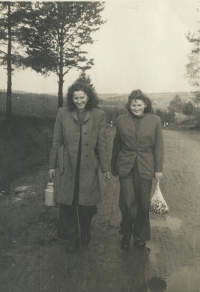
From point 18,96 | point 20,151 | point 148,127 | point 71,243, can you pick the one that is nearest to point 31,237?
point 71,243

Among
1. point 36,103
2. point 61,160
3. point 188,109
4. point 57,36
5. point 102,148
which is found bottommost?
point 61,160

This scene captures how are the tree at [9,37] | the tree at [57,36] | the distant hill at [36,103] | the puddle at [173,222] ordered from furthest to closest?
the distant hill at [36,103], the tree at [57,36], the tree at [9,37], the puddle at [173,222]

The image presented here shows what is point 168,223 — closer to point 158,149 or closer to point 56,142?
point 158,149

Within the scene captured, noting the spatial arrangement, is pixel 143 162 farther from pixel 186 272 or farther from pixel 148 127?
pixel 186 272

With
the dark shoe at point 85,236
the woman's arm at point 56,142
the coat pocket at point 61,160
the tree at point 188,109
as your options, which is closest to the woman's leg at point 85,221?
the dark shoe at point 85,236

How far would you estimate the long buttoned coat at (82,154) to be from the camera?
13.9ft

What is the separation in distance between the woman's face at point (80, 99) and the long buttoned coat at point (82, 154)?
4.3 inches

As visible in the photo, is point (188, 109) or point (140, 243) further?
point (188, 109)

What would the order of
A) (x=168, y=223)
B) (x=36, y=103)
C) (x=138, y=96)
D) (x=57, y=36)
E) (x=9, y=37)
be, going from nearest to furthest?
(x=138, y=96)
(x=168, y=223)
(x=9, y=37)
(x=57, y=36)
(x=36, y=103)

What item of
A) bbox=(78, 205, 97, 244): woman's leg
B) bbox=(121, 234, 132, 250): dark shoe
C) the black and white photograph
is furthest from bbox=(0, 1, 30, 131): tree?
bbox=(121, 234, 132, 250): dark shoe

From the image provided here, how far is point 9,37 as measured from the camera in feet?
39.2

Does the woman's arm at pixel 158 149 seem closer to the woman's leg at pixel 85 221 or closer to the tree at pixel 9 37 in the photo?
the woman's leg at pixel 85 221

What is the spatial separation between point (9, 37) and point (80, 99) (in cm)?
879

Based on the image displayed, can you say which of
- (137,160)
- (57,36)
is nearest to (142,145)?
(137,160)
